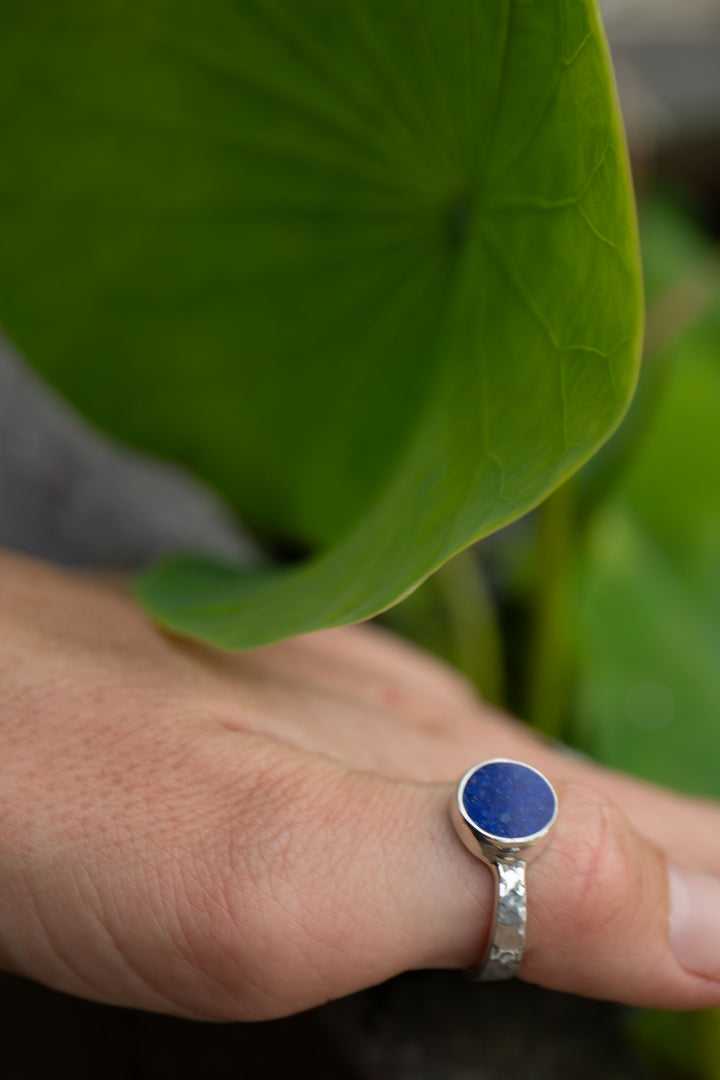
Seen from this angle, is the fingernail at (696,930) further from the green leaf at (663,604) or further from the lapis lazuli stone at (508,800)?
the green leaf at (663,604)

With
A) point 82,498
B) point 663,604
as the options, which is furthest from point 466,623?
point 82,498

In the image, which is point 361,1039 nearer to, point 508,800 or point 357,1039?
point 357,1039

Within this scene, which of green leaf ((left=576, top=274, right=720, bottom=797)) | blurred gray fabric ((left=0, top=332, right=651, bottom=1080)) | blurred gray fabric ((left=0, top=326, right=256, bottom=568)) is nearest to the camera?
blurred gray fabric ((left=0, top=332, right=651, bottom=1080))

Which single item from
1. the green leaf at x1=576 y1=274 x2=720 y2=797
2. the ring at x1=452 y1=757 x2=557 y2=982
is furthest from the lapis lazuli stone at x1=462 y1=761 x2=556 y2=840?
the green leaf at x1=576 y1=274 x2=720 y2=797

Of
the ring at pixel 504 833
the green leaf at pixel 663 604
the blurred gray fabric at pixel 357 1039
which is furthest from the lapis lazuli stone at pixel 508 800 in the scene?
the green leaf at pixel 663 604

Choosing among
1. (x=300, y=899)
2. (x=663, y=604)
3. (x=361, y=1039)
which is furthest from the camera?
(x=663, y=604)

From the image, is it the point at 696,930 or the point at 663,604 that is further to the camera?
the point at 663,604

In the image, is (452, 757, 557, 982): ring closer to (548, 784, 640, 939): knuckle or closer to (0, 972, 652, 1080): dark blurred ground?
(548, 784, 640, 939): knuckle
